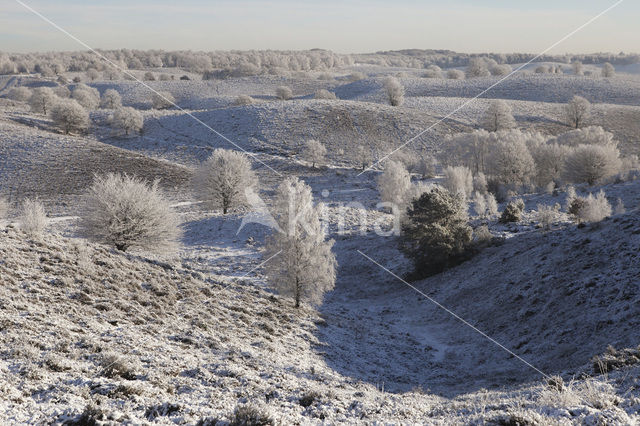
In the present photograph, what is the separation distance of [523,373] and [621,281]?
773cm

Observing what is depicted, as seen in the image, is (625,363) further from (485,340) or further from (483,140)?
(483,140)

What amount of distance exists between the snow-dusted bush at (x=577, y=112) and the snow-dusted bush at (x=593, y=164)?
52341 millimetres

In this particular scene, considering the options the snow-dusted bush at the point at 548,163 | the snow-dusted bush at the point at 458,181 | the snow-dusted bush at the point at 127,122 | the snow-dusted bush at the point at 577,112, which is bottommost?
the snow-dusted bush at the point at 458,181

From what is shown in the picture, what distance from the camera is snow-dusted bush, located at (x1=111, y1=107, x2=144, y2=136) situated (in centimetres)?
9431

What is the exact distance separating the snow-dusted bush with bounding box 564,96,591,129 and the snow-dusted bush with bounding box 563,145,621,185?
52341mm

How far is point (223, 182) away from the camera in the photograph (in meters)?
52.2

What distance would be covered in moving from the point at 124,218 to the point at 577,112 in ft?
348

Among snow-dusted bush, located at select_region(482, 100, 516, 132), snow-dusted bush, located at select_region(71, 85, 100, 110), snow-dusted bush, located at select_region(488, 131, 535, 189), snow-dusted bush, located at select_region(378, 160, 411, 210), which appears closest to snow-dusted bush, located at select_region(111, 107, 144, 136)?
snow-dusted bush, located at select_region(71, 85, 100, 110)

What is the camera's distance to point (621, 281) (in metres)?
20.4

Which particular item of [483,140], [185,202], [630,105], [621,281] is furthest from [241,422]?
[630,105]

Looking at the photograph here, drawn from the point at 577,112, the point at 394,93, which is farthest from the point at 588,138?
the point at 394,93

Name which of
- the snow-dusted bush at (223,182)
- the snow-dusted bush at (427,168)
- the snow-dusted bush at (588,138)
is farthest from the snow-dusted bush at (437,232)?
the snow-dusted bush at (588,138)

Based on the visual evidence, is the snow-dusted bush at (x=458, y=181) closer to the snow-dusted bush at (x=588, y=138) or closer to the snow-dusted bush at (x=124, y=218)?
the snow-dusted bush at (x=588, y=138)

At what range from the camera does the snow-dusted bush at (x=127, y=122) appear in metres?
94.3
